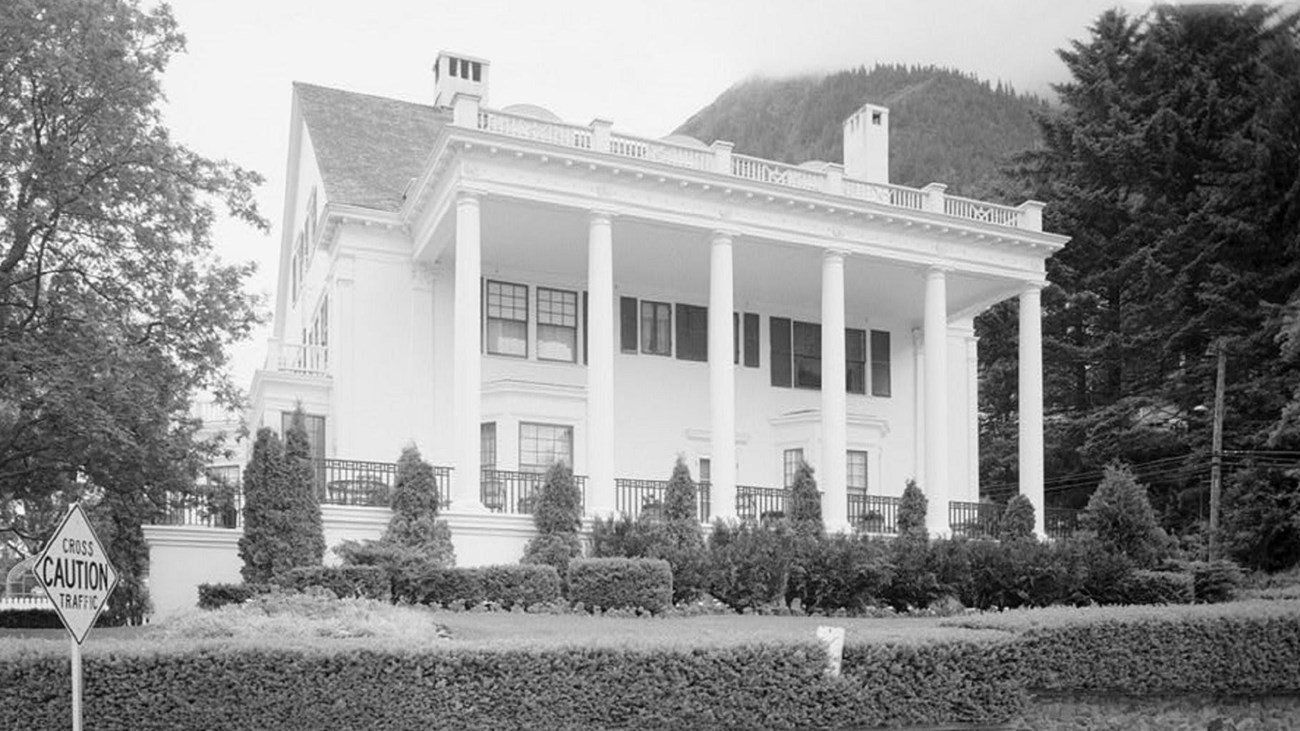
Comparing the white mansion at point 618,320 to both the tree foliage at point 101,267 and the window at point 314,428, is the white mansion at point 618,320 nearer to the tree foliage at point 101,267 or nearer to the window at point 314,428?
the window at point 314,428

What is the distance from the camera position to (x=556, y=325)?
30516 millimetres

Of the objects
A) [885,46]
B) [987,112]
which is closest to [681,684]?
[885,46]

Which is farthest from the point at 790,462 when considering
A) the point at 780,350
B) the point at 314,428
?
the point at 314,428

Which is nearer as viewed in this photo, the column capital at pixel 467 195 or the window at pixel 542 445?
the column capital at pixel 467 195

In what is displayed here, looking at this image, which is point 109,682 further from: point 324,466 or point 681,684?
point 324,466

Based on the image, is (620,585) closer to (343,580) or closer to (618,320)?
(343,580)

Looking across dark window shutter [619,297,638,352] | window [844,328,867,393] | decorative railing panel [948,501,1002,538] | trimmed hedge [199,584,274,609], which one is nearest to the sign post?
trimmed hedge [199,584,274,609]

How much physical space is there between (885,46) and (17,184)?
1537 cm

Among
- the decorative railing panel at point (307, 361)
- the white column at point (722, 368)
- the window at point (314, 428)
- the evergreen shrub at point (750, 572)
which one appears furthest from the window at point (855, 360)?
the window at point (314, 428)

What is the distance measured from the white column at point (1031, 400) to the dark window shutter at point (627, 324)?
29.6 ft

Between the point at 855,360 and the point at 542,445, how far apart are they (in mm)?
9383

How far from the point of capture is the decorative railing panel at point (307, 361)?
3003 cm

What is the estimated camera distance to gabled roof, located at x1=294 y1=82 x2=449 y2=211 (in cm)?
3067

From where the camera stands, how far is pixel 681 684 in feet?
42.9
